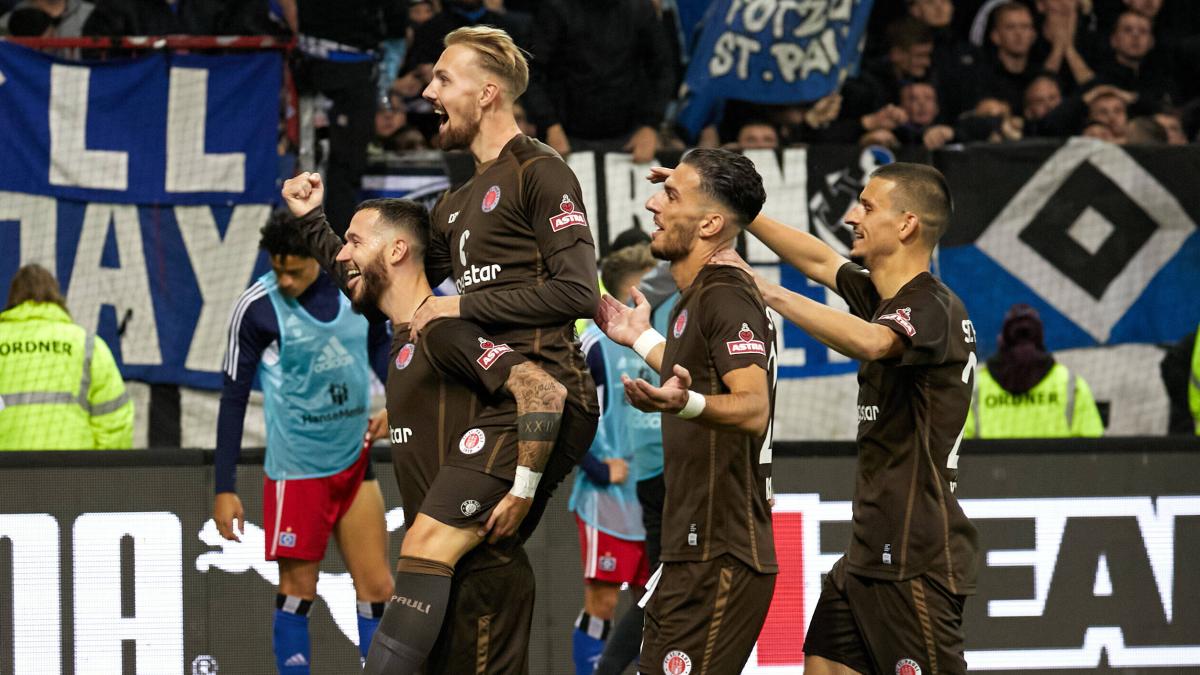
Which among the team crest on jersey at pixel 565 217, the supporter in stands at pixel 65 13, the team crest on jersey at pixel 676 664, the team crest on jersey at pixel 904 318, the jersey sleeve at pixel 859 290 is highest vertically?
the supporter in stands at pixel 65 13

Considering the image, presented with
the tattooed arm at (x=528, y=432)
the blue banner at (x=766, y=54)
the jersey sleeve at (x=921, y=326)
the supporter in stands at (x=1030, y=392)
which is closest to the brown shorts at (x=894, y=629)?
the jersey sleeve at (x=921, y=326)

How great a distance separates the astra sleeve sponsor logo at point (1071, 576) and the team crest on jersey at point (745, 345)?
3.04 m

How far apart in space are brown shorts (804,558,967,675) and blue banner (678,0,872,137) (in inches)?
261

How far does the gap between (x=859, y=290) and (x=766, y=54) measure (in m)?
6.08

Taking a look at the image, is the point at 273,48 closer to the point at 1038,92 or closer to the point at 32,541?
the point at 32,541

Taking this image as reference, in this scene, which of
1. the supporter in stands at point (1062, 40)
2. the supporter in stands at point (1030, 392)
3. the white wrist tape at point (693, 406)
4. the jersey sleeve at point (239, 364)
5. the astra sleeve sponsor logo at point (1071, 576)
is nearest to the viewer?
the white wrist tape at point (693, 406)

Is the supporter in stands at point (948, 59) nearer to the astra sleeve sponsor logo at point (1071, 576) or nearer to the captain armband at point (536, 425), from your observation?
the astra sleeve sponsor logo at point (1071, 576)

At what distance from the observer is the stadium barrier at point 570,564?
291 inches

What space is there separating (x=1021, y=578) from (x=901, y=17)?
19.9 ft

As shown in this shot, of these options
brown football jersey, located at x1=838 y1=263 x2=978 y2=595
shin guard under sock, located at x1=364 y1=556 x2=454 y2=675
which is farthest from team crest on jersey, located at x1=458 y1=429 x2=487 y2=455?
brown football jersey, located at x1=838 y1=263 x2=978 y2=595

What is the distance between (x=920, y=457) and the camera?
525cm

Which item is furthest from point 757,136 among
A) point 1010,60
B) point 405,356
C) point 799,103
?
point 405,356

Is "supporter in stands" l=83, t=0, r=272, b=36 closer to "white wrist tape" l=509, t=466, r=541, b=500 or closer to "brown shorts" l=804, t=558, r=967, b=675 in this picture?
"white wrist tape" l=509, t=466, r=541, b=500

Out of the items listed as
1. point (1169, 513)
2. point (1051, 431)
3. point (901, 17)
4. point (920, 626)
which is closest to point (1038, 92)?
point (901, 17)
